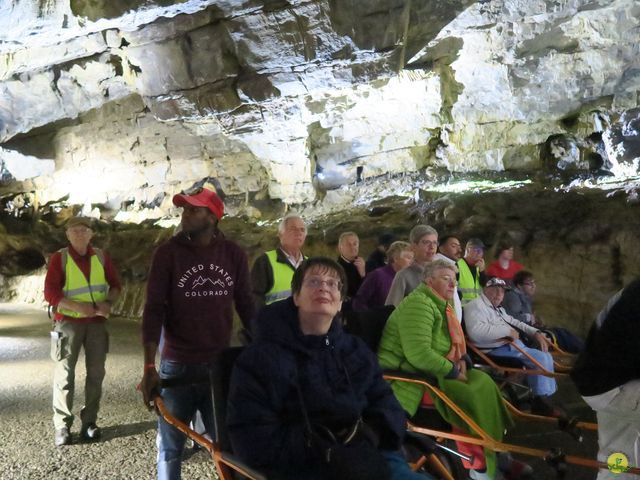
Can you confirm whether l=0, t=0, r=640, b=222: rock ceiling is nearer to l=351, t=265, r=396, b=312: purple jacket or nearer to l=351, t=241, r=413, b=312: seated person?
l=351, t=241, r=413, b=312: seated person

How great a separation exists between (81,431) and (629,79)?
14.9 metres

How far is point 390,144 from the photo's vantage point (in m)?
17.3

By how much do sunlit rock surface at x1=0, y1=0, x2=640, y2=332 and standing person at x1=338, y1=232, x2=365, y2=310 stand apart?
168 inches

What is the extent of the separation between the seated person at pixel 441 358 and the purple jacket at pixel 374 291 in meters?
1.56

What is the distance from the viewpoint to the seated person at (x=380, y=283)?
5.60m

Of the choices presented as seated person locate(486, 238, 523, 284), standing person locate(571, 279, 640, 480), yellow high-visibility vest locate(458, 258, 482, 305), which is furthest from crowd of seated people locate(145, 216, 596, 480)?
seated person locate(486, 238, 523, 284)

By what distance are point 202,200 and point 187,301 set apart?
2.03 ft

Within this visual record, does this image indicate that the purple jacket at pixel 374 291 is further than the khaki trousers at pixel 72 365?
Yes

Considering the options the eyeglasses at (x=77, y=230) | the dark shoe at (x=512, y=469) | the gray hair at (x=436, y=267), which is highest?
the eyeglasses at (x=77, y=230)

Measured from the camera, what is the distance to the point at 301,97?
12992 millimetres

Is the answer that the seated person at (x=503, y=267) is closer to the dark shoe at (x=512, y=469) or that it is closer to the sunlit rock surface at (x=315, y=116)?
the sunlit rock surface at (x=315, y=116)

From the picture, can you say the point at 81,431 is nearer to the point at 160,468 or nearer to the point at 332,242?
the point at 160,468

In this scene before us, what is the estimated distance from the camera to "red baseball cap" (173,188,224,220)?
11.2 ft

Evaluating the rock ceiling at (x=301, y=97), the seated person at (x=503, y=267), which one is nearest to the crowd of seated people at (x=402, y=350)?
the seated person at (x=503, y=267)
